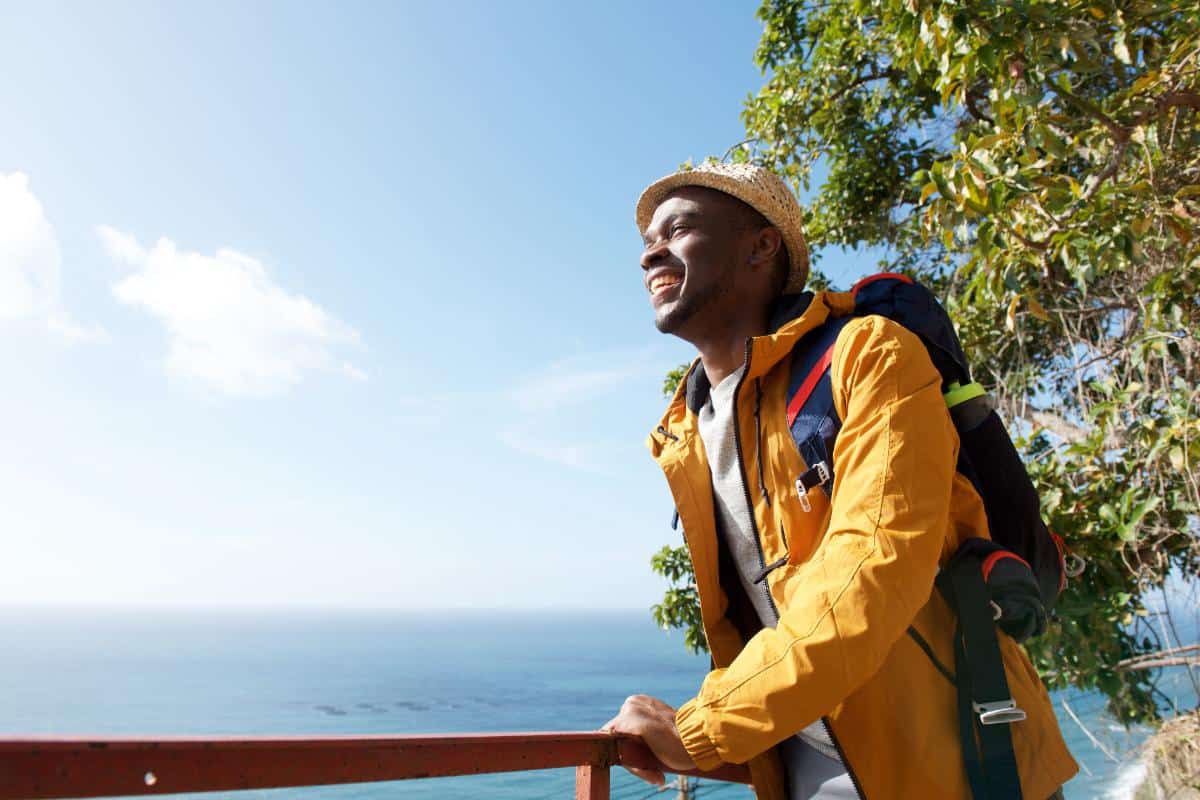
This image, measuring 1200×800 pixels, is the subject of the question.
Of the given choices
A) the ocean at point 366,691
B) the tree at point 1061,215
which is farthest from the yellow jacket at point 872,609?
the ocean at point 366,691

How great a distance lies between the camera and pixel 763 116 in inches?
245

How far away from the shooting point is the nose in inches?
81.7

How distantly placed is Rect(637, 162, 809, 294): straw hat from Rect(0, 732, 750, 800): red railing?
125 centimetres

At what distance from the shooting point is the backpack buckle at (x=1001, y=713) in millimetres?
1396

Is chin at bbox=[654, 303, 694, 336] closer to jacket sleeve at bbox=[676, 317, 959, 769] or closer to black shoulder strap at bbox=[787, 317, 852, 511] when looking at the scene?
black shoulder strap at bbox=[787, 317, 852, 511]

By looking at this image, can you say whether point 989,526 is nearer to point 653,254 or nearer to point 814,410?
point 814,410

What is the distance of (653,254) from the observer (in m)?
2.09

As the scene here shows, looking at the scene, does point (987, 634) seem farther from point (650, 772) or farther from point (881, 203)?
point (881, 203)

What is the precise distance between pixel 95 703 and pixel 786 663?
375 ft

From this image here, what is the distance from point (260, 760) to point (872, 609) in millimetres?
900

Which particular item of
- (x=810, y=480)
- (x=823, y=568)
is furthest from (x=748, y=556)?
(x=823, y=568)

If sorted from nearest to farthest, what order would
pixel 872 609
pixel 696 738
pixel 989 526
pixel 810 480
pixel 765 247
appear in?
pixel 872 609
pixel 696 738
pixel 810 480
pixel 989 526
pixel 765 247

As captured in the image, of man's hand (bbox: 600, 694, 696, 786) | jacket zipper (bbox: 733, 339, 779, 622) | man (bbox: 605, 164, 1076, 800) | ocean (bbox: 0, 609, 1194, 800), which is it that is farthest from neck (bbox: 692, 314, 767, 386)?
ocean (bbox: 0, 609, 1194, 800)

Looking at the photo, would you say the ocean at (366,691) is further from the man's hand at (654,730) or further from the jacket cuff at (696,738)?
the jacket cuff at (696,738)
